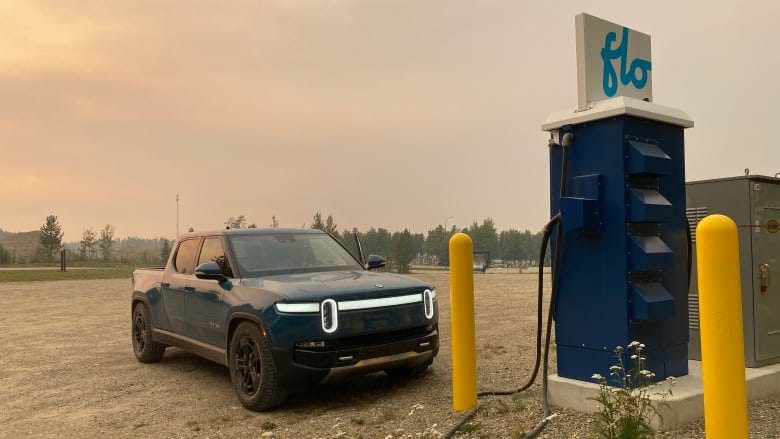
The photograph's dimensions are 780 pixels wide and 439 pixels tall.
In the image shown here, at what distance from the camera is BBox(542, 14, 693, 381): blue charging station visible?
187 inches

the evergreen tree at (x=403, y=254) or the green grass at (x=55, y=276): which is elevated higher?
the evergreen tree at (x=403, y=254)

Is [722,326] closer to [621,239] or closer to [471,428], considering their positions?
[621,239]

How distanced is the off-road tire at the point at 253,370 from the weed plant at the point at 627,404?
9.51ft

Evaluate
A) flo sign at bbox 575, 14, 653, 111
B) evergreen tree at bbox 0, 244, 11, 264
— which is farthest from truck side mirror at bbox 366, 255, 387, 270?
evergreen tree at bbox 0, 244, 11, 264

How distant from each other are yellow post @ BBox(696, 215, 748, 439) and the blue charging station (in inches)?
52.1

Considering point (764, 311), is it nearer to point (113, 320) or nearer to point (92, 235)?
point (113, 320)

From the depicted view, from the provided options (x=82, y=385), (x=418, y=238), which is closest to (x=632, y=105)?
(x=82, y=385)

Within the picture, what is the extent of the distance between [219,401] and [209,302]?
3.53ft

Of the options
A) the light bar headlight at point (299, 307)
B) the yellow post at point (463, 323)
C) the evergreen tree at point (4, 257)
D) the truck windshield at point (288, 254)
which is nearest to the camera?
the yellow post at point (463, 323)

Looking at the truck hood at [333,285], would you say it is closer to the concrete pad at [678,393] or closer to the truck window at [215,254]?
Result: the truck window at [215,254]

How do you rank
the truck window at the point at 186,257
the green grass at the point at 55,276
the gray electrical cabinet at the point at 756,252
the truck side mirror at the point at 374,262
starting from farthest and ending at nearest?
the green grass at the point at 55,276, the truck window at the point at 186,257, the truck side mirror at the point at 374,262, the gray electrical cabinet at the point at 756,252

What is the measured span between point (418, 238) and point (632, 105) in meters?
116

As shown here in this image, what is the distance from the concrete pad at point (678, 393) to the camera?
4.48 meters

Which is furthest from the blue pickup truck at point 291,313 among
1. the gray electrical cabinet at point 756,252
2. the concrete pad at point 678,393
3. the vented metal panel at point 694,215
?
the gray electrical cabinet at point 756,252
